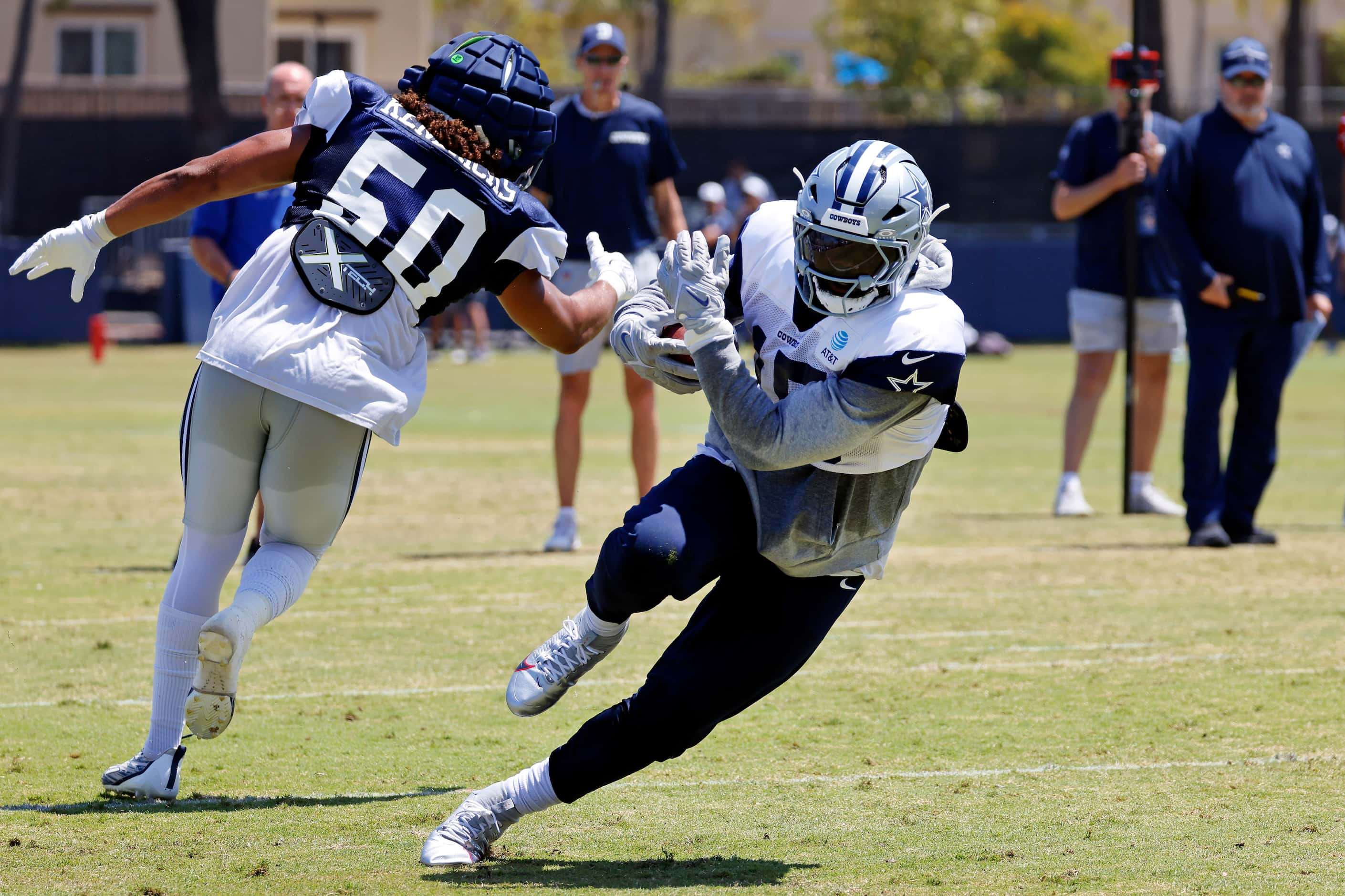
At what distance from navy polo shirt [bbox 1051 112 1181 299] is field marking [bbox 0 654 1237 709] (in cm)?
451

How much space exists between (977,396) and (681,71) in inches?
2155

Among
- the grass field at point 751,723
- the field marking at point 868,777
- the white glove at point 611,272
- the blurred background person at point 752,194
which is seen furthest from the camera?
the blurred background person at point 752,194

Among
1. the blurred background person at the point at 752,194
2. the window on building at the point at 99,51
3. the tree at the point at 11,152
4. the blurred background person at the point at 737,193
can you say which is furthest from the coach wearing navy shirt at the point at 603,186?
the window on building at the point at 99,51

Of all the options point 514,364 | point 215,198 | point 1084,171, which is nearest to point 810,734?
point 215,198

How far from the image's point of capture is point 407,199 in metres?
4.55

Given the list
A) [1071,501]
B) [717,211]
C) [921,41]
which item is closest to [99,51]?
[921,41]

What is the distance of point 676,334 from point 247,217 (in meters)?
3.81

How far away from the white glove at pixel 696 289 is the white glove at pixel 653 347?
0.68 feet

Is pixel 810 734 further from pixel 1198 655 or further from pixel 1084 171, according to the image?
pixel 1084 171

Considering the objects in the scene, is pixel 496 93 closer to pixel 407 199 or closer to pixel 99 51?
pixel 407 199

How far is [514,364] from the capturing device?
25.4m

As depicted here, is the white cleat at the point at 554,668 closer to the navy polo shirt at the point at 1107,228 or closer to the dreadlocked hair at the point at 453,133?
the dreadlocked hair at the point at 453,133

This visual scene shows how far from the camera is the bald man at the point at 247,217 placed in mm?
7945

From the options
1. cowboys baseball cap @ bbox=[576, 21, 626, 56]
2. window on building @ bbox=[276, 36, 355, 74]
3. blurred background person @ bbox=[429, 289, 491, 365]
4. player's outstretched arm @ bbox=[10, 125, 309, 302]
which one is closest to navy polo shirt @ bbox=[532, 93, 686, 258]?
cowboys baseball cap @ bbox=[576, 21, 626, 56]
